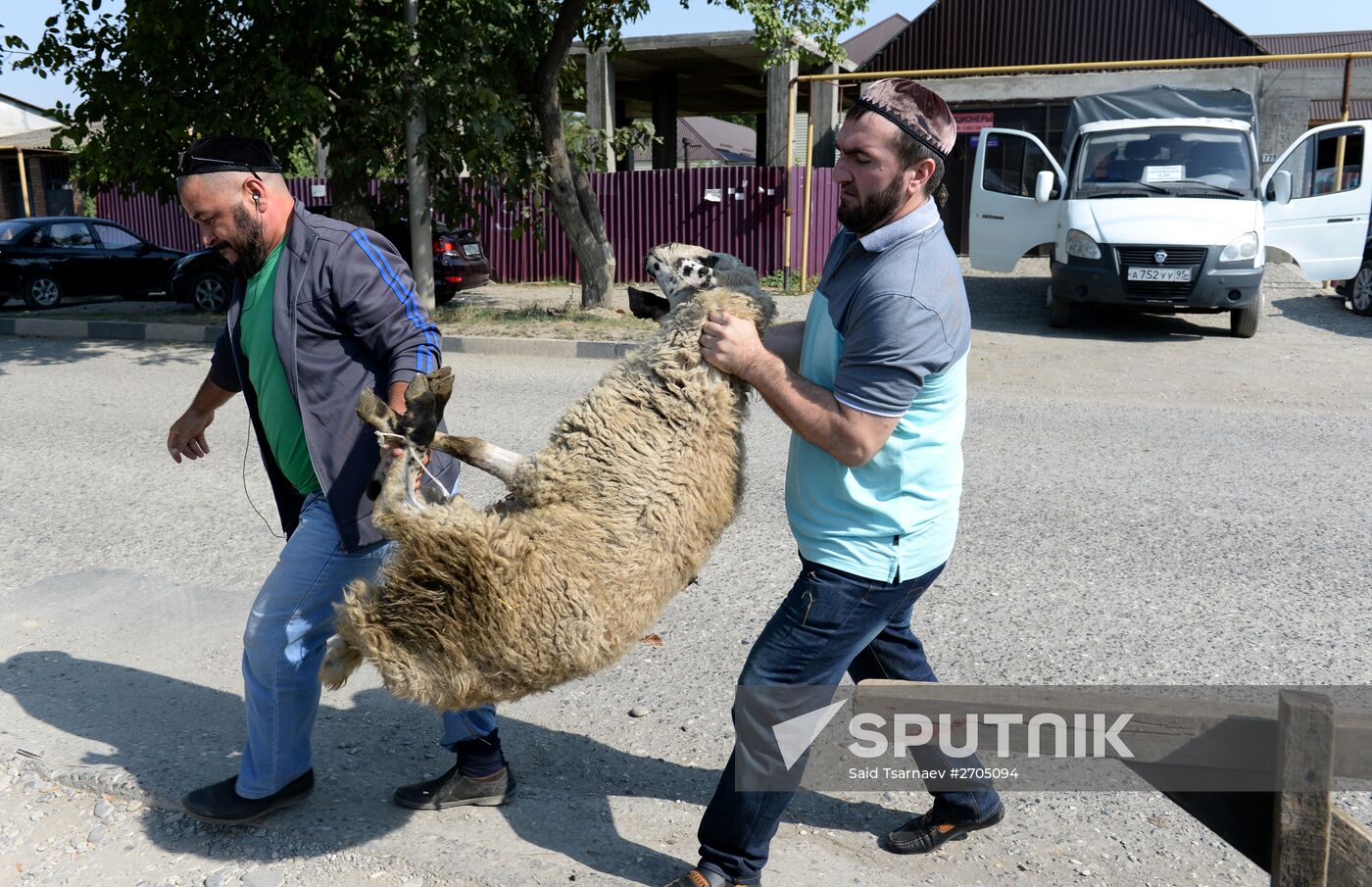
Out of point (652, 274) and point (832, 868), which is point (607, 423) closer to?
point (652, 274)

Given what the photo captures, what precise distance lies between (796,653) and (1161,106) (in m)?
13.5

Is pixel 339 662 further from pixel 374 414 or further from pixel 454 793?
pixel 454 793

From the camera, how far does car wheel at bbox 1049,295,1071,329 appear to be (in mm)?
12523

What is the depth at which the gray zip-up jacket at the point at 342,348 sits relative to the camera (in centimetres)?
285

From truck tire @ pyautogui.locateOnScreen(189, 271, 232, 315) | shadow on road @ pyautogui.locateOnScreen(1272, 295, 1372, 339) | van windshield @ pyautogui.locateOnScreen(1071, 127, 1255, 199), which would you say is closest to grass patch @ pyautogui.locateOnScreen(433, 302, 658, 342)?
truck tire @ pyautogui.locateOnScreen(189, 271, 232, 315)

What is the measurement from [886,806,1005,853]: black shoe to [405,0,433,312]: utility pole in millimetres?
9390

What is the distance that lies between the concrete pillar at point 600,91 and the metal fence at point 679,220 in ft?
7.03

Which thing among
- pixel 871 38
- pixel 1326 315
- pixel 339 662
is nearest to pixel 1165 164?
pixel 1326 315

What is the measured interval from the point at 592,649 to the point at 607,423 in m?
0.51

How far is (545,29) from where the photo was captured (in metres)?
13.0

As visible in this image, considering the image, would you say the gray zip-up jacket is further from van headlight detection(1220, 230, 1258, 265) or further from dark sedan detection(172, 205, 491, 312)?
dark sedan detection(172, 205, 491, 312)

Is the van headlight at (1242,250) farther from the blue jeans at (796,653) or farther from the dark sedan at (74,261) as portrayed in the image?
the dark sedan at (74,261)

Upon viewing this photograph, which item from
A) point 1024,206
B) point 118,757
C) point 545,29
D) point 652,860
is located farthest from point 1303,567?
point 545,29

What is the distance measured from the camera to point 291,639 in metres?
2.88
